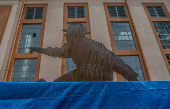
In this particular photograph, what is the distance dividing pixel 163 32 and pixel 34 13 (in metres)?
11.8

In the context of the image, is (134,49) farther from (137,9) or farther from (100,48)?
(100,48)

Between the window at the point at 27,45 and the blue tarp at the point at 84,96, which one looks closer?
the blue tarp at the point at 84,96

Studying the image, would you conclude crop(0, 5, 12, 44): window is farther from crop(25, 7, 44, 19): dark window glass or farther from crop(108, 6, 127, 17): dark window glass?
crop(108, 6, 127, 17): dark window glass

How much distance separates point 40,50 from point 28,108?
1541mm

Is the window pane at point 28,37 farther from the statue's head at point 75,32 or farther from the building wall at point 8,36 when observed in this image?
the statue's head at point 75,32

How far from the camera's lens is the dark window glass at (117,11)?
473 inches

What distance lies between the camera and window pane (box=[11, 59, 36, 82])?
8.84 m

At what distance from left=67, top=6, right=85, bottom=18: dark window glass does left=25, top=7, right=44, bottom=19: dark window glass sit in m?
2.58

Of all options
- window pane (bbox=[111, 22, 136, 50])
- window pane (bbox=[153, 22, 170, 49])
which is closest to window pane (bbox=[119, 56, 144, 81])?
window pane (bbox=[111, 22, 136, 50])

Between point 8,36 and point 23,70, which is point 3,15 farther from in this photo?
point 23,70

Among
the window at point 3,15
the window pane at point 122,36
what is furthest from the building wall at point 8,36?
the window pane at point 122,36

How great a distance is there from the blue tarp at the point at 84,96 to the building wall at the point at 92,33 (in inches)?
253

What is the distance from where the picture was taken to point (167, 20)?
11672 mm

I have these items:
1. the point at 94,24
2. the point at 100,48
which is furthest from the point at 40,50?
the point at 94,24
